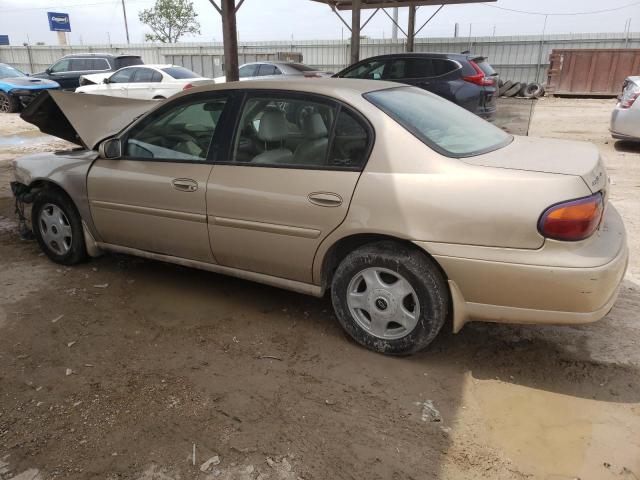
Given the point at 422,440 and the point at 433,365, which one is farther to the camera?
the point at 433,365

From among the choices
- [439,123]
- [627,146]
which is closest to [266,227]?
[439,123]

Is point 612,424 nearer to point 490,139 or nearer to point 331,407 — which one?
point 331,407

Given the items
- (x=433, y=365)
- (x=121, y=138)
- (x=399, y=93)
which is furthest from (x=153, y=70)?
(x=433, y=365)

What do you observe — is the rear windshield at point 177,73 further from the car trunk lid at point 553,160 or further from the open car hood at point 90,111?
the car trunk lid at point 553,160

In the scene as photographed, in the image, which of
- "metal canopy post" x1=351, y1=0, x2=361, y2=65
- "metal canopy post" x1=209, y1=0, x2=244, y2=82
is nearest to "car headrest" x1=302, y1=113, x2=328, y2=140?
"metal canopy post" x1=209, y1=0, x2=244, y2=82

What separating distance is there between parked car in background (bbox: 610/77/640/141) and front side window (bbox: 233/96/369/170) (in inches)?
311

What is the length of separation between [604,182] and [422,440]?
175 cm

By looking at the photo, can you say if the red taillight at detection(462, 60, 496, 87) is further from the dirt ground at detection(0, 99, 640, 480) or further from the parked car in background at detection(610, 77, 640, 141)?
the dirt ground at detection(0, 99, 640, 480)

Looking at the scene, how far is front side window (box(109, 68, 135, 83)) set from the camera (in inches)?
551

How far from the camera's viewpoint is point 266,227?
3.20m

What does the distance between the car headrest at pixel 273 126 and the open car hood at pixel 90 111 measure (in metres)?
1.38

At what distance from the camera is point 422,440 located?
7.95ft

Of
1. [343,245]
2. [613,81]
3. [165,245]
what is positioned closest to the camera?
[343,245]

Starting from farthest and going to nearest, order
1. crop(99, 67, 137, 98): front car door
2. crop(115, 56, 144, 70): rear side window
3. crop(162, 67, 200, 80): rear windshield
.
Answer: crop(115, 56, 144, 70): rear side window < crop(99, 67, 137, 98): front car door < crop(162, 67, 200, 80): rear windshield
